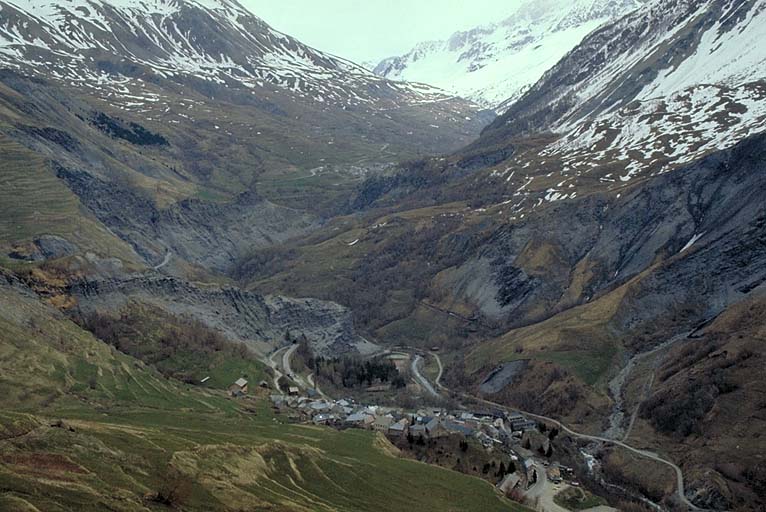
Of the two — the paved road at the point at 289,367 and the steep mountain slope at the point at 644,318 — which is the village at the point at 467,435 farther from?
the paved road at the point at 289,367

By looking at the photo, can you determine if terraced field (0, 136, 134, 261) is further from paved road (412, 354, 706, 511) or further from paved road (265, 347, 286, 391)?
paved road (412, 354, 706, 511)

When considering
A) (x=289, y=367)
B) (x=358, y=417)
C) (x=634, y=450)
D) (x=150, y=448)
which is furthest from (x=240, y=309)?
(x=150, y=448)

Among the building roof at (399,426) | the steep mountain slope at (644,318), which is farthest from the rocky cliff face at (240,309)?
the building roof at (399,426)

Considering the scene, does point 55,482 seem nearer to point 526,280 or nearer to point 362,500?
point 362,500

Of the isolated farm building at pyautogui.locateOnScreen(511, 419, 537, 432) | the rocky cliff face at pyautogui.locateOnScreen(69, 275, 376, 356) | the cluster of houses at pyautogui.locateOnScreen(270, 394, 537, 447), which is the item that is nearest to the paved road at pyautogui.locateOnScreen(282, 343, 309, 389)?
the rocky cliff face at pyautogui.locateOnScreen(69, 275, 376, 356)

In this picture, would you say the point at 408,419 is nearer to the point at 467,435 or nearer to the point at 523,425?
the point at 467,435

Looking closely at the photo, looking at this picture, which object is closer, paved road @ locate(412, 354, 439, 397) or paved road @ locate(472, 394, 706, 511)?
paved road @ locate(472, 394, 706, 511)
